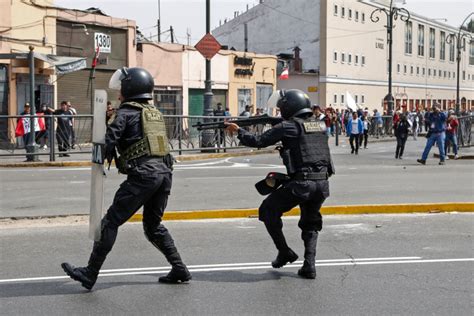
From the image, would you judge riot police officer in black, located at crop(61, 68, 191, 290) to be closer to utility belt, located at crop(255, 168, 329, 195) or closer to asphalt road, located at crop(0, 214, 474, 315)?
asphalt road, located at crop(0, 214, 474, 315)

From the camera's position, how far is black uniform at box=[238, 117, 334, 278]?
20.1ft

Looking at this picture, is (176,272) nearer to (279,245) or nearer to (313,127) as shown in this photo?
(279,245)

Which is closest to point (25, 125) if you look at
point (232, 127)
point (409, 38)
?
point (232, 127)

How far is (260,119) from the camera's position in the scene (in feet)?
21.1

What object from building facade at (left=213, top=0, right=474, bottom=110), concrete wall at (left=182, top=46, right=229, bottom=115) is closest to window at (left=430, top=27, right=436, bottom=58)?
building facade at (left=213, top=0, right=474, bottom=110)

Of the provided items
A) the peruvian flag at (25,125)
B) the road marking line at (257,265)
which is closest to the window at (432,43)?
the peruvian flag at (25,125)

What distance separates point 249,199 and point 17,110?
571 inches

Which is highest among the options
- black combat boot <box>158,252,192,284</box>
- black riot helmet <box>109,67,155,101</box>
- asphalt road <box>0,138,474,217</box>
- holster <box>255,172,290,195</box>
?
black riot helmet <box>109,67,155,101</box>

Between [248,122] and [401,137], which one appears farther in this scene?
[401,137]

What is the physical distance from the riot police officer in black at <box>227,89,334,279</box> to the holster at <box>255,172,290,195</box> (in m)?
0.03

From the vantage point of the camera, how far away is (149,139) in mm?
5648

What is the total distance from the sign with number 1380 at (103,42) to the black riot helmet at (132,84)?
73.5 feet

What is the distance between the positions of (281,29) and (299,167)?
168 ft

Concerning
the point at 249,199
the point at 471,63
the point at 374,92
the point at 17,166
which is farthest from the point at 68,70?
the point at 471,63
